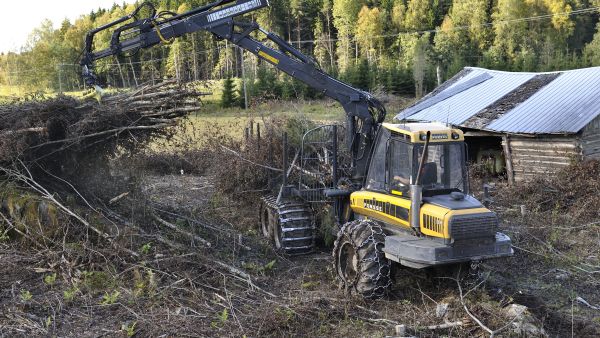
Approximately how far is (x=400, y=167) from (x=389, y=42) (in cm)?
6579

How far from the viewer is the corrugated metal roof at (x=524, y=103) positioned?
1742cm

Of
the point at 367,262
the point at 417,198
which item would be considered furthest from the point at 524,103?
the point at 367,262

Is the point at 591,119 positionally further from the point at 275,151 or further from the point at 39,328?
the point at 39,328

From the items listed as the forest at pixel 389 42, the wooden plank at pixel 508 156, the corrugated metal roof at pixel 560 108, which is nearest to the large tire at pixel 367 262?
the corrugated metal roof at pixel 560 108

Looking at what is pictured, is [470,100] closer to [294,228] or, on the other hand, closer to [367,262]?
[294,228]

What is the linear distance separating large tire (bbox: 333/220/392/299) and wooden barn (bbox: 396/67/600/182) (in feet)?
28.7

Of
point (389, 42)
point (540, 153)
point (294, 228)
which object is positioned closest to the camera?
point (294, 228)

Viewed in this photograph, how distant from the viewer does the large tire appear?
8.30 m

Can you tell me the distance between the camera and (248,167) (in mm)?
14812

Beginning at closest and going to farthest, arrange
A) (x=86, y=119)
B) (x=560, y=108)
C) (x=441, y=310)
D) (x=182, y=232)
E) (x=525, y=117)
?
(x=441, y=310) < (x=86, y=119) < (x=182, y=232) < (x=560, y=108) < (x=525, y=117)

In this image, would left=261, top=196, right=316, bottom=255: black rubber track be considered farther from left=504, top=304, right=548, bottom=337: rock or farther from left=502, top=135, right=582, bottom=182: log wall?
left=502, top=135, right=582, bottom=182: log wall

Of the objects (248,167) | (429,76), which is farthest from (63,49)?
(248,167)

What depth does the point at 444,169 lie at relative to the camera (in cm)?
839

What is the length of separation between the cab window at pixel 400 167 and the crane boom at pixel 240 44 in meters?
2.09
